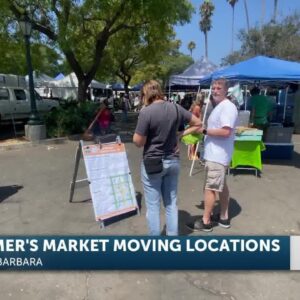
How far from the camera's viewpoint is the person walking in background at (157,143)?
12.2 ft

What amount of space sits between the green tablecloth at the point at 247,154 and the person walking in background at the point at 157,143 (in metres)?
3.73

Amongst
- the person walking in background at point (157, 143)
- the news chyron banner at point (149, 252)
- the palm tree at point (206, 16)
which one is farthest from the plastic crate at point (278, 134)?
the palm tree at point (206, 16)

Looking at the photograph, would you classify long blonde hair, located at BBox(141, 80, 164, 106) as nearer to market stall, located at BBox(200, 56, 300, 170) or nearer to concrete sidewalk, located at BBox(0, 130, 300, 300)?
concrete sidewalk, located at BBox(0, 130, 300, 300)

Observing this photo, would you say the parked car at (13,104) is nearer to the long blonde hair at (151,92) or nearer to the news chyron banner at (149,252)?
the long blonde hair at (151,92)

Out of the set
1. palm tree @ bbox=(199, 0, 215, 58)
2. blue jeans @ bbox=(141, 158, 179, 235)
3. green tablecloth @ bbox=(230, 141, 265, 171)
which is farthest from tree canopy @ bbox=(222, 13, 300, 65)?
palm tree @ bbox=(199, 0, 215, 58)

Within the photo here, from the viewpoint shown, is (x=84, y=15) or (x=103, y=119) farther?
(x=84, y=15)

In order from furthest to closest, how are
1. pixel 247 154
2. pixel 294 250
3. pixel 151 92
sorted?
1. pixel 247 154
2. pixel 151 92
3. pixel 294 250

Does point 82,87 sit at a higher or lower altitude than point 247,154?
higher

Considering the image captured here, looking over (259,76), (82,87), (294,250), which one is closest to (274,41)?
(82,87)

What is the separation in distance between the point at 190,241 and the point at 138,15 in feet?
43.6

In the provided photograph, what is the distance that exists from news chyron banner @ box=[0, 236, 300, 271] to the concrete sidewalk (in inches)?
11.0

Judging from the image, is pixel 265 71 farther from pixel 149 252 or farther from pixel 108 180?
pixel 149 252

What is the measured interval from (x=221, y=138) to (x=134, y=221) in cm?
168

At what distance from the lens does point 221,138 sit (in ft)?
14.4
